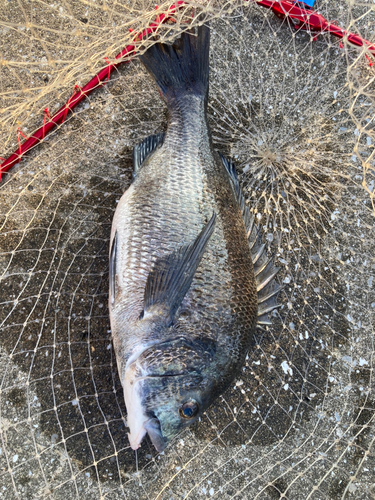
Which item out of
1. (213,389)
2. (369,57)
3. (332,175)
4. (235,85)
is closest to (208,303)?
(213,389)

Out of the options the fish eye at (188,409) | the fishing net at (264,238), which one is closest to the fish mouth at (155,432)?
the fish eye at (188,409)

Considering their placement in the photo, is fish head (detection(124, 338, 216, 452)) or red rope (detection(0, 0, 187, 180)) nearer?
fish head (detection(124, 338, 216, 452))

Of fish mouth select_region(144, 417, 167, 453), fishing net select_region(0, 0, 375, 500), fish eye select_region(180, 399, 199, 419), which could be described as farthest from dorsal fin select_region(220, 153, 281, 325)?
fish mouth select_region(144, 417, 167, 453)

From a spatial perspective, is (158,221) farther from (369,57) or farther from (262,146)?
(369,57)

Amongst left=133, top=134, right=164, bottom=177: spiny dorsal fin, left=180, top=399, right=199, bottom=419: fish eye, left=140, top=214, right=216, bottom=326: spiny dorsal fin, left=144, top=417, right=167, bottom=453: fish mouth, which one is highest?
left=133, top=134, right=164, bottom=177: spiny dorsal fin

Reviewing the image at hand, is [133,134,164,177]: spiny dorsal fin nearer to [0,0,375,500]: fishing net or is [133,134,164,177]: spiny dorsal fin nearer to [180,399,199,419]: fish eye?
[0,0,375,500]: fishing net

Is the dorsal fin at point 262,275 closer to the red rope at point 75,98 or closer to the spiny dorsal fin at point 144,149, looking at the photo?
the spiny dorsal fin at point 144,149

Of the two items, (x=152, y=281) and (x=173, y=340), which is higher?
(x=152, y=281)
